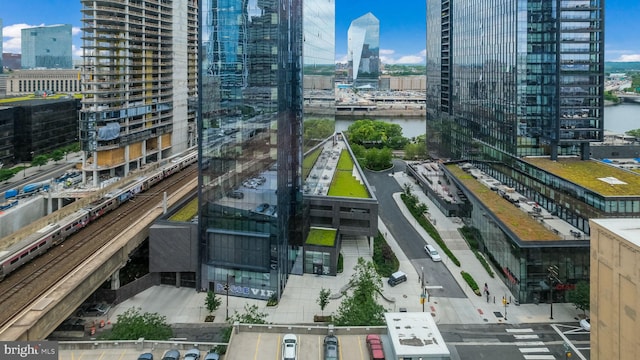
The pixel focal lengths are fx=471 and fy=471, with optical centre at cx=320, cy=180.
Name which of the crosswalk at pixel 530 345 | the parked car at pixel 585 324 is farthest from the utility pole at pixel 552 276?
the crosswalk at pixel 530 345

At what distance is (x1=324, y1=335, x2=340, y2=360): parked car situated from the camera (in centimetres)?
2277

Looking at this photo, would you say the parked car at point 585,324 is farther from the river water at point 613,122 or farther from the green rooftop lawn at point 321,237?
the river water at point 613,122

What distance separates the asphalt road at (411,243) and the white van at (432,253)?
0.42 meters

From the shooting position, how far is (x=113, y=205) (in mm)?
56312

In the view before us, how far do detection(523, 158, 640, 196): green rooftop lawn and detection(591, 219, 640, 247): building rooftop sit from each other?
67.2 feet

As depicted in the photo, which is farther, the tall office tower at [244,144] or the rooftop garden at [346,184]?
the rooftop garden at [346,184]

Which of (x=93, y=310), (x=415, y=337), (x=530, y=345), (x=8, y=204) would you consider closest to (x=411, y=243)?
(x=530, y=345)

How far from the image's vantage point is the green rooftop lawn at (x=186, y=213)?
4442 cm

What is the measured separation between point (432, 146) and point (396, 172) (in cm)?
1325

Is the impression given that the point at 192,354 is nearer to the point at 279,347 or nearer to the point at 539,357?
the point at 279,347

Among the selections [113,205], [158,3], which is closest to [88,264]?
[113,205]

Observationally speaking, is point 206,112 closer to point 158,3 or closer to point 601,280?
point 601,280

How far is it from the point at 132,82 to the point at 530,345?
2666 inches

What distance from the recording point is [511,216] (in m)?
46.5
